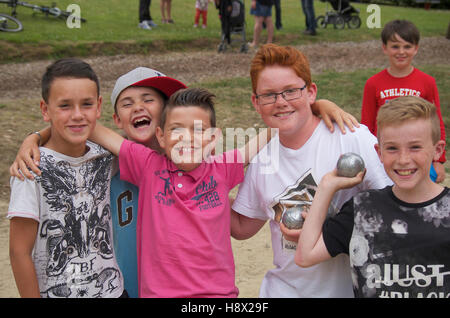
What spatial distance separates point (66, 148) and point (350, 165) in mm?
1381

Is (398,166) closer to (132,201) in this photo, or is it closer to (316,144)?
(316,144)

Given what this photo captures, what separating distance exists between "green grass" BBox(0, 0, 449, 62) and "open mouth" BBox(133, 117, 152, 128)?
960cm

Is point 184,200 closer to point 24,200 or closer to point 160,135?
point 160,135

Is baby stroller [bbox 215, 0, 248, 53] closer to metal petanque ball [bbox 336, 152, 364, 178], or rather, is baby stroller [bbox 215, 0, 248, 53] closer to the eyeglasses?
the eyeglasses

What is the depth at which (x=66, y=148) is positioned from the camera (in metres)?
2.57

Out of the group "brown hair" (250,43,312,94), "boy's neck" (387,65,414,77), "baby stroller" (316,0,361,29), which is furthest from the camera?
"baby stroller" (316,0,361,29)

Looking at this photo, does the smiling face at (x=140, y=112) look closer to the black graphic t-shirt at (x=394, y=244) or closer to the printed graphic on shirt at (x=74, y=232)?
the printed graphic on shirt at (x=74, y=232)

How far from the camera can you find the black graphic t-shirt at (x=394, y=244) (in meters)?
2.16

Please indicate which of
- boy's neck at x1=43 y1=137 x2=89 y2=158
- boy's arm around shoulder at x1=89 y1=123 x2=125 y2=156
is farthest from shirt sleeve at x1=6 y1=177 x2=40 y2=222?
boy's arm around shoulder at x1=89 y1=123 x2=125 y2=156

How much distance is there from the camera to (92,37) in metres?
13.2

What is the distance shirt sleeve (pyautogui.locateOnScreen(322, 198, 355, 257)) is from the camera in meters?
2.33

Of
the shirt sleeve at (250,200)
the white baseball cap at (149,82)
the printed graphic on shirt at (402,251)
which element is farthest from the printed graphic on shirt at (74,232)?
the printed graphic on shirt at (402,251)

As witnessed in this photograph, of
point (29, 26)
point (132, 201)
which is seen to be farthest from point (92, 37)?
point (132, 201)
